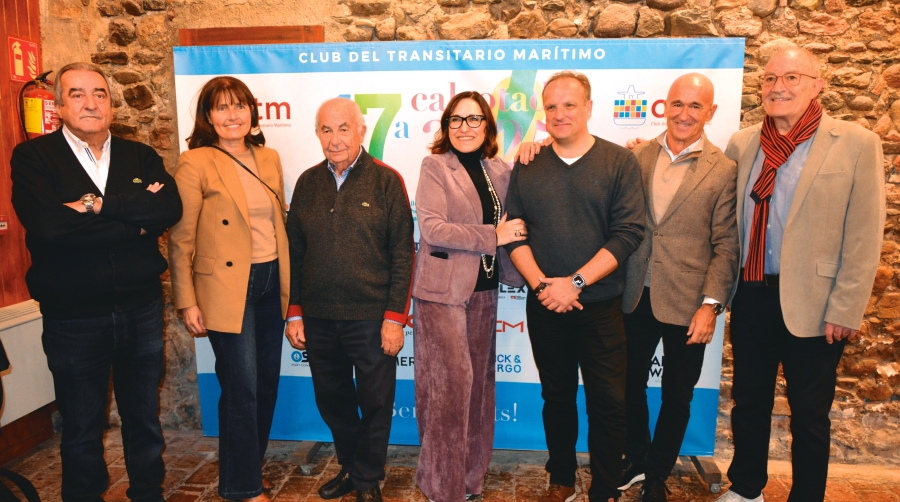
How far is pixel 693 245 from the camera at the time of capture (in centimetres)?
245

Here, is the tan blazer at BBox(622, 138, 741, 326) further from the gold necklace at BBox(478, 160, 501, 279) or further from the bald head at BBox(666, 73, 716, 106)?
the gold necklace at BBox(478, 160, 501, 279)

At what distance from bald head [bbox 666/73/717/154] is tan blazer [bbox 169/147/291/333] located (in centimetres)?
196

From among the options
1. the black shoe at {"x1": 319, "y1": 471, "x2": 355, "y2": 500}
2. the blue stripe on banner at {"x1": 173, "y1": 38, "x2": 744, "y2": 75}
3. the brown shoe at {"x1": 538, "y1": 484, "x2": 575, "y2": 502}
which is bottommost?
the black shoe at {"x1": 319, "y1": 471, "x2": 355, "y2": 500}

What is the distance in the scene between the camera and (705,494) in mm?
2840

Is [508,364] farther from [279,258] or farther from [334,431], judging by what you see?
[279,258]

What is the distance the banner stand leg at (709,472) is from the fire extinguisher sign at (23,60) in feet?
14.2

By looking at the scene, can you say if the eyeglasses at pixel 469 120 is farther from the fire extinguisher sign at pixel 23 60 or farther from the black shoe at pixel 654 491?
the fire extinguisher sign at pixel 23 60

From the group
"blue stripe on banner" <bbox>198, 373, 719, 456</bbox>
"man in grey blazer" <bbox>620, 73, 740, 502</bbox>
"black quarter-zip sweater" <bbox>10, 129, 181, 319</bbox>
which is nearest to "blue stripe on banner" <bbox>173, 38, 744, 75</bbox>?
"man in grey blazer" <bbox>620, 73, 740, 502</bbox>

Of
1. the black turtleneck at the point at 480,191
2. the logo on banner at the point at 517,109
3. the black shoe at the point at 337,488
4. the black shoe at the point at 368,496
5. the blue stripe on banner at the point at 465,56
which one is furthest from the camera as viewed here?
the logo on banner at the point at 517,109

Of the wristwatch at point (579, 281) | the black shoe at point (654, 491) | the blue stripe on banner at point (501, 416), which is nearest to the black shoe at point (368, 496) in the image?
the blue stripe on banner at point (501, 416)

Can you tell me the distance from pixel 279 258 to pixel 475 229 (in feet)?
3.09

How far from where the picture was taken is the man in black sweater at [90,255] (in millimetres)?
2168

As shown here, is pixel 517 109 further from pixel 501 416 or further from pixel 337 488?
pixel 337 488

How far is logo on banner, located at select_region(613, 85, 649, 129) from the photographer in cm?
296
